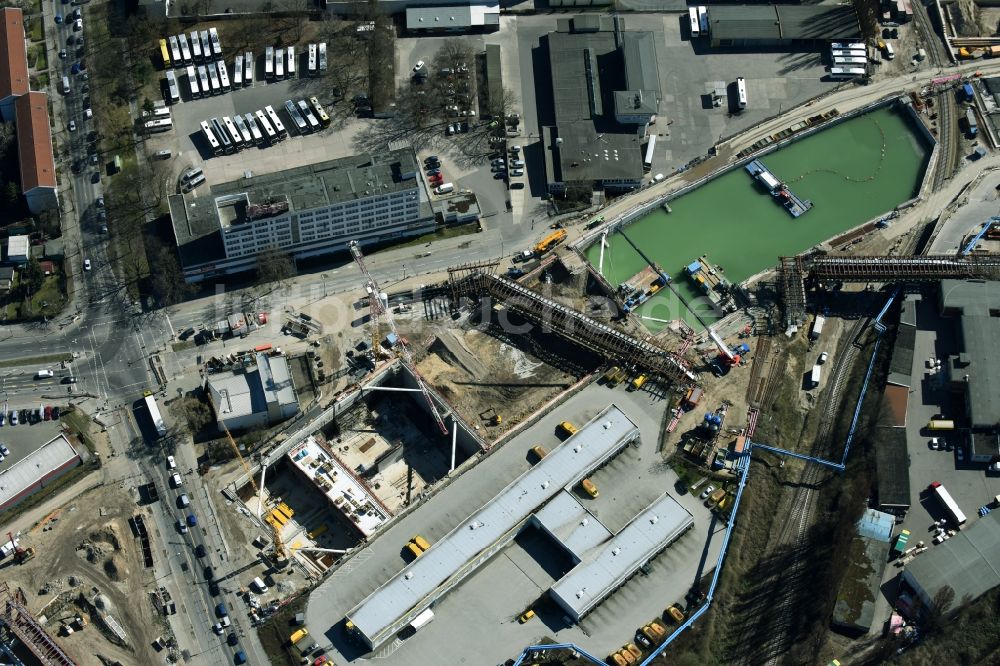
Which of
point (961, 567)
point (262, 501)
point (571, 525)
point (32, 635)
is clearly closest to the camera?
point (32, 635)

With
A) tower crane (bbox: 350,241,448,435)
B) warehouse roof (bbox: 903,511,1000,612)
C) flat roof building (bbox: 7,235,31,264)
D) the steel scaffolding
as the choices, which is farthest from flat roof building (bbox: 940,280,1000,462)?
flat roof building (bbox: 7,235,31,264)

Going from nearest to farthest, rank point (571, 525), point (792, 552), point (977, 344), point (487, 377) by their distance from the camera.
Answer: point (571, 525), point (792, 552), point (977, 344), point (487, 377)

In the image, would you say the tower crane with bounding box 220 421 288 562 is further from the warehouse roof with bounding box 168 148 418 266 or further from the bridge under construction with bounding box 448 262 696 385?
the bridge under construction with bounding box 448 262 696 385

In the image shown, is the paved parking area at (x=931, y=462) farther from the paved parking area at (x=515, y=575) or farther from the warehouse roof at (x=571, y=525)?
the warehouse roof at (x=571, y=525)

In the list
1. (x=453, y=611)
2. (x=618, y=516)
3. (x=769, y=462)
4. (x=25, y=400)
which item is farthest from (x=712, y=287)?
(x=25, y=400)

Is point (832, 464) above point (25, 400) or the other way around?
the other way around

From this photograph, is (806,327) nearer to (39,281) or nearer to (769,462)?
(769,462)

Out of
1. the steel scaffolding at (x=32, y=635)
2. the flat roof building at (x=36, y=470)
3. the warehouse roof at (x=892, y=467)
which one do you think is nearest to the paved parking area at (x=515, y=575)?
the warehouse roof at (x=892, y=467)

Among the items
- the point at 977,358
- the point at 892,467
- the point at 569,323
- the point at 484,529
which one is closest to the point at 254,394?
the point at 484,529

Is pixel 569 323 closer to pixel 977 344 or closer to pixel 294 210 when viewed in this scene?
pixel 294 210
